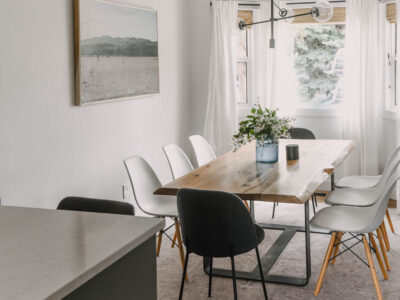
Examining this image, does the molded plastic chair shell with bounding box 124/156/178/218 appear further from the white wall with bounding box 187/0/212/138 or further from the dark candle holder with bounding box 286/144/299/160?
the white wall with bounding box 187/0/212/138

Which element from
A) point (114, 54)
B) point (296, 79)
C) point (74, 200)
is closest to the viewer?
point (74, 200)

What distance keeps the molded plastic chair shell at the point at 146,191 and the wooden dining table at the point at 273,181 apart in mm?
307

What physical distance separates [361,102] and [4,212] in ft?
15.0

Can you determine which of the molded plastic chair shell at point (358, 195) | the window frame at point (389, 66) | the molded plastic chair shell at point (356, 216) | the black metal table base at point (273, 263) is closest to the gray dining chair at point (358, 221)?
the molded plastic chair shell at point (356, 216)

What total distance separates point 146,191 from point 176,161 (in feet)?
1.88

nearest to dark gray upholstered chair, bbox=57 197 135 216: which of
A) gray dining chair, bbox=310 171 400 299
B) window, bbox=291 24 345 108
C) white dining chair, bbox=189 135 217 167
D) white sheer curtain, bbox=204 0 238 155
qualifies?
gray dining chair, bbox=310 171 400 299

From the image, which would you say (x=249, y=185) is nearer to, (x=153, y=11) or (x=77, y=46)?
(x=77, y=46)

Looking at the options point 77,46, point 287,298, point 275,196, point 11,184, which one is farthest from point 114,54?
point 287,298

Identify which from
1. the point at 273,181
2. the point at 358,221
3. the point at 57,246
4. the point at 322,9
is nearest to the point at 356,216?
the point at 358,221

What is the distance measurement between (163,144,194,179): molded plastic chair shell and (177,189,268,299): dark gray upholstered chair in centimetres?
140

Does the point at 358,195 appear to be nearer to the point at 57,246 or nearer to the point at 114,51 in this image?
the point at 114,51

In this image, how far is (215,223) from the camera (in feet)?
10.0

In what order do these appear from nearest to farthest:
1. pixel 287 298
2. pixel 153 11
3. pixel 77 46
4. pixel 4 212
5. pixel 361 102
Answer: pixel 4 212, pixel 287 298, pixel 77 46, pixel 153 11, pixel 361 102

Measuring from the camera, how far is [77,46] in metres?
4.06
